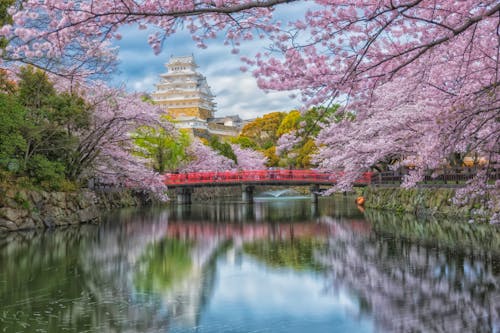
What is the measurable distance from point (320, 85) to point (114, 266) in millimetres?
6115

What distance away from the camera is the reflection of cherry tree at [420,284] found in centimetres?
625

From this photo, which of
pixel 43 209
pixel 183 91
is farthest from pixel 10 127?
pixel 183 91

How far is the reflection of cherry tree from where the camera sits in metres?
6.25

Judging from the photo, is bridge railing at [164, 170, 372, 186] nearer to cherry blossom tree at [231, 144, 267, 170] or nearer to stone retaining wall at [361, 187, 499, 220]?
stone retaining wall at [361, 187, 499, 220]

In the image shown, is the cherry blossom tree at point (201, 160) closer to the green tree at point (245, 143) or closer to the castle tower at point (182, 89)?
the green tree at point (245, 143)

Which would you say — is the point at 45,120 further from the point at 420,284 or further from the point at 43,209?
the point at 420,284

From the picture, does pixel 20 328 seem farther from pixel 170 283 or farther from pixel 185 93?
pixel 185 93

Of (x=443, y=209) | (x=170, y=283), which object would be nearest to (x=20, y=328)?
(x=170, y=283)

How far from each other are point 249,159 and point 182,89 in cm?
1945

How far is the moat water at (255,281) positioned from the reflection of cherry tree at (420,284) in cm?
2

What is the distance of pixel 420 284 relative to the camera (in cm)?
821

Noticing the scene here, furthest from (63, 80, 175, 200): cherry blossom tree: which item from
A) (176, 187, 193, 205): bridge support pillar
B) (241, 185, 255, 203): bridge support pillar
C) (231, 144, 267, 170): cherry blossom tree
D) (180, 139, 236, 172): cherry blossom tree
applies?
(231, 144, 267, 170): cherry blossom tree

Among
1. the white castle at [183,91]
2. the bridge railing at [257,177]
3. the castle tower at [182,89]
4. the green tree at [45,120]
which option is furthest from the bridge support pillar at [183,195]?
the castle tower at [182,89]

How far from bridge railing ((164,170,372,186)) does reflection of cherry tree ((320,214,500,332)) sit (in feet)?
55.9
